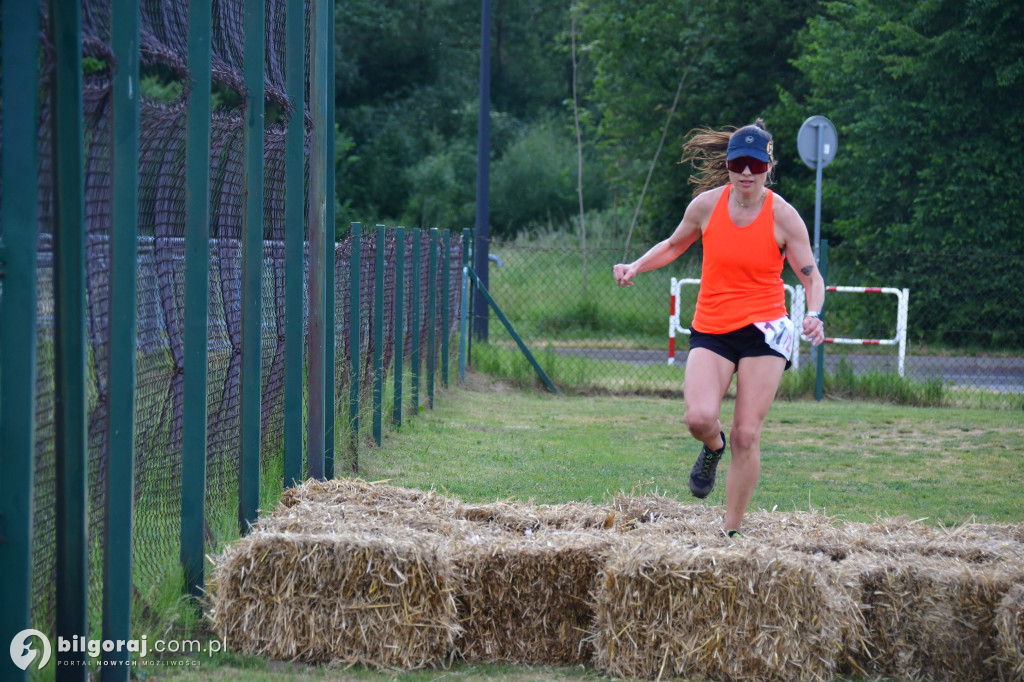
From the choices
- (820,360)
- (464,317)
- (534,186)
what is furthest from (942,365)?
(534,186)

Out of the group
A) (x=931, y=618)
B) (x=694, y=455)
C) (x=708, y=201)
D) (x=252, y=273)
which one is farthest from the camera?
(x=694, y=455)

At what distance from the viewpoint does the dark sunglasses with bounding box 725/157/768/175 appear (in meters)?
4.48

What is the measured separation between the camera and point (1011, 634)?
11.5 ft

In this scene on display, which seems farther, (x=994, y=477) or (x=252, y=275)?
(x=994, y=477)

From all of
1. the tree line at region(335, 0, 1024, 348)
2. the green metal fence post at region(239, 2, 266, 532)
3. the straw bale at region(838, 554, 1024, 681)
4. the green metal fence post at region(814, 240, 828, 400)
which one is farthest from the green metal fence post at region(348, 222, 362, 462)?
the tree line at region(335, 0, 1024, 348)

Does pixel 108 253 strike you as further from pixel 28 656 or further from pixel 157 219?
pixel 28 656

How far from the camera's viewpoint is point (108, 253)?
3232 mm

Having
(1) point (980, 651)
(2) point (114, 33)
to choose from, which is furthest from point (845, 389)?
(2) point (114, 33)

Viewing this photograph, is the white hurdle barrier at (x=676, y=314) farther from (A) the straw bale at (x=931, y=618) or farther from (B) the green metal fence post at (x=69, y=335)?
(B) the green metal fence post at (x=69, y=335)

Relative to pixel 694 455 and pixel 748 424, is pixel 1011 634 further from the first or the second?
pixel 694 455

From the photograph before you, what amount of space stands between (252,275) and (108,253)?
1.16 metres

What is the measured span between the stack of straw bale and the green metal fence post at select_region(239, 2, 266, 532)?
570 millimetres

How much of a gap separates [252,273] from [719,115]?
23033 mm

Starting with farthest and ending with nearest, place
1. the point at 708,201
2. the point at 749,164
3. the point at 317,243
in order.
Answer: the point at 317,243 < the point at 708,201 < the point at 749,164
